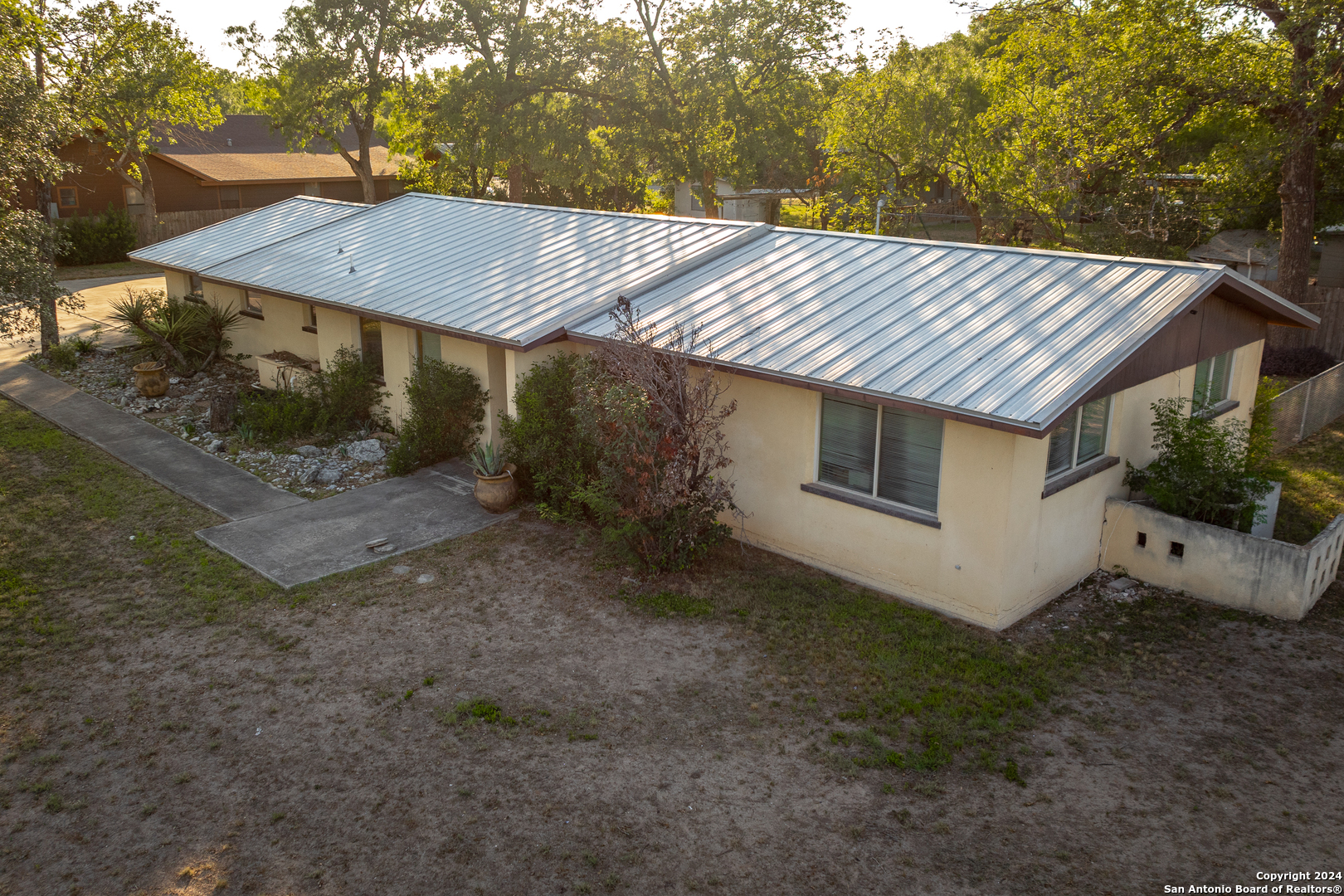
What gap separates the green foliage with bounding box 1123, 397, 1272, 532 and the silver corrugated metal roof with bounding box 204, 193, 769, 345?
21.4 ft

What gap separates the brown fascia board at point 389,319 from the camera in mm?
12133

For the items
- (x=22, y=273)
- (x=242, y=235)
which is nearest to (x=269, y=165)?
(x=242, y=235)

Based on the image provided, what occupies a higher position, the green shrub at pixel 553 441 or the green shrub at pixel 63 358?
the green shrub at pixel 553 441

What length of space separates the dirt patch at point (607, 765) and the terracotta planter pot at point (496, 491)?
7.88 feet

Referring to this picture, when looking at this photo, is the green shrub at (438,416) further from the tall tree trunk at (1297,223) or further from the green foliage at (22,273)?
the tall tree trunk at (1297,223)

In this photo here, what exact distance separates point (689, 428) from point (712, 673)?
8.62ft

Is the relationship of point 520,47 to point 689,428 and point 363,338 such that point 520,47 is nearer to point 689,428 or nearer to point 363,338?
point 363,338

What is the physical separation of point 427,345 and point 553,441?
3.84 m

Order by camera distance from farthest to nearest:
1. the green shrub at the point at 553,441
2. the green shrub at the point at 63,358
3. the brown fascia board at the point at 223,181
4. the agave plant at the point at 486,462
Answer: the brown fascia board at the point at 223,181 → the green shrub at the point at 63,358 → the agave plant at the point at 486,462 → the green shrub at the point at 553,441

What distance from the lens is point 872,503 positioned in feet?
32.8

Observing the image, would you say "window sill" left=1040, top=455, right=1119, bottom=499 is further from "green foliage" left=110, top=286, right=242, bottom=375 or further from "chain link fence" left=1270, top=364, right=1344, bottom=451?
"green foliage" left=110, top=286, right=242, bottom=375

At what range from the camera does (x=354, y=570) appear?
10641 mm

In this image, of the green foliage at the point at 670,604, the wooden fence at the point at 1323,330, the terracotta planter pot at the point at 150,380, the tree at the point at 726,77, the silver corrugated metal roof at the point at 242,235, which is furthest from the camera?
the tree at the point at 726,77

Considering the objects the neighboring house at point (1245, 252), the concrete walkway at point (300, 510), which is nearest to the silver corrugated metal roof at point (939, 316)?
the concrete walkway at point (300, 510)
